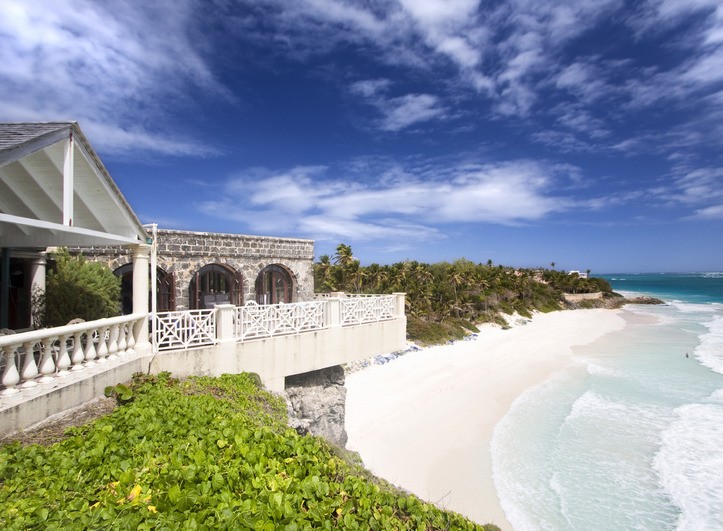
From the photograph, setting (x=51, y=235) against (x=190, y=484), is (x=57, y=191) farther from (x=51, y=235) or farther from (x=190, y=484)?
(x=190, y=484)

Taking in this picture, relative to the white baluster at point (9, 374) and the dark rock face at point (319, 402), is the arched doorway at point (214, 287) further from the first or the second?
the white baluster at point (9, 374)

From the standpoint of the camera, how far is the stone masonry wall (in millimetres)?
13570

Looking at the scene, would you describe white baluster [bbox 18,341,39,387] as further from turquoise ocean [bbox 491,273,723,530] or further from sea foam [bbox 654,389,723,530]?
sea foam [bbox 654,389,723,530]

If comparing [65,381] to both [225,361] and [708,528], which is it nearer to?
[225,361]

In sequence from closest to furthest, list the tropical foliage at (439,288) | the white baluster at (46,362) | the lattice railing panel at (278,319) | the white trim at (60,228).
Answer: the white trim at (60,228)
the white baluster at (46,362)
the lattice railing panel at (278,319)
the tropical foliage at (439,288)

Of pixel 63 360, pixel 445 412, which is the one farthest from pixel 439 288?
pixel 63 360

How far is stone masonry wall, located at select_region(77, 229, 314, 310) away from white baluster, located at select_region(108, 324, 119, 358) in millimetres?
6226

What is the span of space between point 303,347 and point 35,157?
7.89 metres

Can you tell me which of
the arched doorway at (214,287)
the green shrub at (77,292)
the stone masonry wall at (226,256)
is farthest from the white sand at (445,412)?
the green shrub at (77,292)

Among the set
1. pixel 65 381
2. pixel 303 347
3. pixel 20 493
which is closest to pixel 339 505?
pixel 20 493

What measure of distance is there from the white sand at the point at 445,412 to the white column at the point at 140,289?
22.1 feet

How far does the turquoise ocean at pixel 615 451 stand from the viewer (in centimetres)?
927

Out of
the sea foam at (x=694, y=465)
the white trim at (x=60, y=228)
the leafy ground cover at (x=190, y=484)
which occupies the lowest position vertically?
the sea foam at (x=694, y=465)

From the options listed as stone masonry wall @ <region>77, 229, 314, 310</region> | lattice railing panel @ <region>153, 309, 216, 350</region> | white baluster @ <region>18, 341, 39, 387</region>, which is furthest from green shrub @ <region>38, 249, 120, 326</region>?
white baluster @ <region>18, 341, 39, 387</region>
